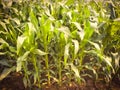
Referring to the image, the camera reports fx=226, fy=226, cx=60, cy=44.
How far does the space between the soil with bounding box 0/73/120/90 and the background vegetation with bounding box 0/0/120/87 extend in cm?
3

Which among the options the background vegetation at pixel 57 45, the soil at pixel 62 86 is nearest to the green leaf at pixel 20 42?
the background vegetation at pixel 57 45

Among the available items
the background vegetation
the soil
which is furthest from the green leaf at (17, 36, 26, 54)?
the soil

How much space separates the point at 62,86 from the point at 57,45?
30 centimetres

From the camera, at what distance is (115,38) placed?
147 cm

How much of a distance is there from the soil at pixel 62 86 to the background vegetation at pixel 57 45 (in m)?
0.03

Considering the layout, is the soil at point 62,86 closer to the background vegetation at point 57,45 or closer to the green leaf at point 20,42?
the background vegetation at point 57,45

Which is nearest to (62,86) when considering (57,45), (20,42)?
(57,45)

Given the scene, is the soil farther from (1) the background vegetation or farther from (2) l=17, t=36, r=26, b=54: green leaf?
(2) l=17, t=36, r=26, b=54: green leaf

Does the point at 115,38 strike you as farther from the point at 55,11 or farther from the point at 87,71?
the point at 55,11

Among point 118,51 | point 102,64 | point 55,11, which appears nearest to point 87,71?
point 102,64

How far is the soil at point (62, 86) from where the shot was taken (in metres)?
1.49

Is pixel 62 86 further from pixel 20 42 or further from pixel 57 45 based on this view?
pixel 20 42

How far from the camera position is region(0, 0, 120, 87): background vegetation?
4.18ft

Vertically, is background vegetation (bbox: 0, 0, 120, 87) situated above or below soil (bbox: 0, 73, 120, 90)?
above
